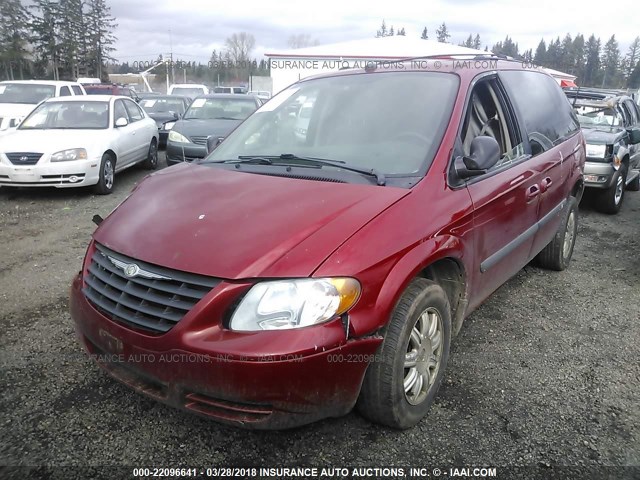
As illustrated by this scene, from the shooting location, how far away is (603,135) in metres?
7.34

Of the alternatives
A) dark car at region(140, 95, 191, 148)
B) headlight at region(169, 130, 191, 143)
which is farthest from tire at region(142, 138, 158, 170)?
dark car at region(140, 95, 191, 148)

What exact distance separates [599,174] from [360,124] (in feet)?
17.0

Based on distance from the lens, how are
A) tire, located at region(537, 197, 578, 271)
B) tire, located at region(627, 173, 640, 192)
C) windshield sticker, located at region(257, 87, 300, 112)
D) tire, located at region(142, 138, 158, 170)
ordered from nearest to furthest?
windshield sticker, located at region(257, 87, 300, 112)
tire, located at region(537, 197, 578, 271)
tire, located at region(627, 173, 640, 192)
tire, located at region(142, 138, 158, 170)

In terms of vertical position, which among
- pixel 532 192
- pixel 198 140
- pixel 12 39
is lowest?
pixel 198 140

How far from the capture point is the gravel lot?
2328 mm

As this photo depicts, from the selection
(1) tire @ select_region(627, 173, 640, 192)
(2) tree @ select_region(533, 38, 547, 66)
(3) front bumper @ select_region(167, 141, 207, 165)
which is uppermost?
(2) tree @ select_region(533, 38, 547, 66)

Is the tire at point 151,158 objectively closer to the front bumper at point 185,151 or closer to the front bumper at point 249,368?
the front bumper at point 185,151

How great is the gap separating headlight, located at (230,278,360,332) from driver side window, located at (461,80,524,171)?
1.36 meters

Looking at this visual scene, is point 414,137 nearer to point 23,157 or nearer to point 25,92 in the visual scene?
point 23,157

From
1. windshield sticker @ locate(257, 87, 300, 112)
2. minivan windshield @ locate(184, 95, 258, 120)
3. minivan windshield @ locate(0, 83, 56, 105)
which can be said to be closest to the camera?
windshield sticker @ locate(257, 87, 300, 112)

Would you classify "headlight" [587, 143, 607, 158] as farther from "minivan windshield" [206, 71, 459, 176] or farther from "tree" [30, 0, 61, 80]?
"tree" [30, 0, 61, 80]

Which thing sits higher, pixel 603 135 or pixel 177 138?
pixel 603 135

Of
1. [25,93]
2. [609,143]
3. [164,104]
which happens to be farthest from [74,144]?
[164,104]

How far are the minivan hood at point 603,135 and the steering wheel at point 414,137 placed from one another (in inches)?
211
